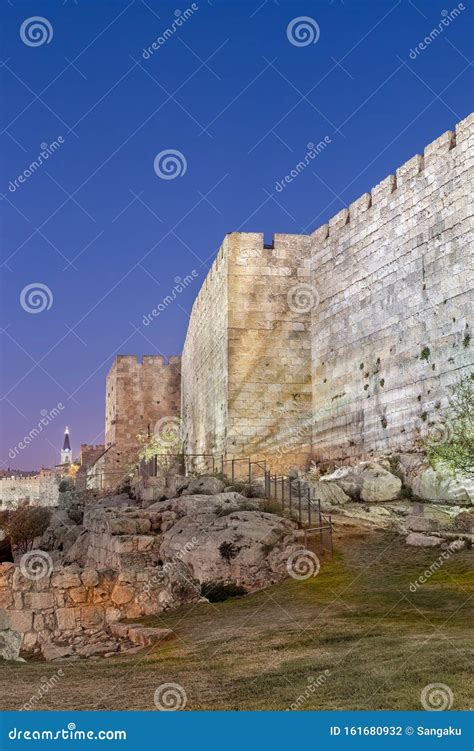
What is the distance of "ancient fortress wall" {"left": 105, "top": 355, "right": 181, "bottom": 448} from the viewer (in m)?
34.6

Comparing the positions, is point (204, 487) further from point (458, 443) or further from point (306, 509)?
point (458, 443)

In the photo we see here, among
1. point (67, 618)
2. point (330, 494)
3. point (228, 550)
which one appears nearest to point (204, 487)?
point (330, 494)

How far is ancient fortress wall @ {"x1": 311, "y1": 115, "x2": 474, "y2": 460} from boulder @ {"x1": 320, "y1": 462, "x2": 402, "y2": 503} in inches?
44.8

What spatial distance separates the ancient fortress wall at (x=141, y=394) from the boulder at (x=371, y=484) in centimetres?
1961

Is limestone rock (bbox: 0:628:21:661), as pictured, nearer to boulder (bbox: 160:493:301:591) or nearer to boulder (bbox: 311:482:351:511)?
boulder (bbox: 160:493:301:591)

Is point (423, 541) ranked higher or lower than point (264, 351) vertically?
lower

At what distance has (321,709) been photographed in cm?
559

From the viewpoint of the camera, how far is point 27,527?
1916cm

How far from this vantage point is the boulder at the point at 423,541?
11.1 m

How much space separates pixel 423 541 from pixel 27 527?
11.0 meters

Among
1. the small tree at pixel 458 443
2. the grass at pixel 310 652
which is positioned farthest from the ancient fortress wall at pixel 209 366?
the grass at pixel 310 652

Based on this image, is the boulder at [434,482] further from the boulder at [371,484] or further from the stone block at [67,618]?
the stone block at [67,618]

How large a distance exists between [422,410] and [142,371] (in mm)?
20920

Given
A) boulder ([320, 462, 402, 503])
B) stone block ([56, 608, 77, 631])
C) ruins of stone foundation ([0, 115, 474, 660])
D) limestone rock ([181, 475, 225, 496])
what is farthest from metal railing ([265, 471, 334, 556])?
stone block ([56, 608, 77, 631])
